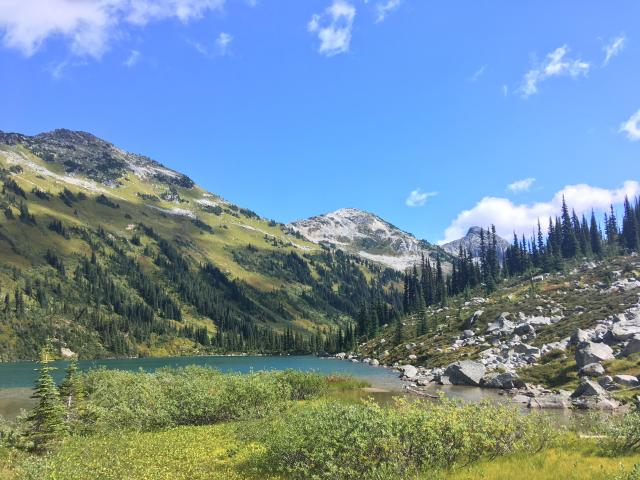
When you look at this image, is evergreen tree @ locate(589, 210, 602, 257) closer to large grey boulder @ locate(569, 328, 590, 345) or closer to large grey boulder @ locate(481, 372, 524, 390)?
large grey boulder @ locate(569, 328, 590, 345)

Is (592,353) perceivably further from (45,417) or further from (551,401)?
(45,417)

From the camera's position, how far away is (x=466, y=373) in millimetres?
69125

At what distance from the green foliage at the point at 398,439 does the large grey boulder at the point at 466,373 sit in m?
48.9

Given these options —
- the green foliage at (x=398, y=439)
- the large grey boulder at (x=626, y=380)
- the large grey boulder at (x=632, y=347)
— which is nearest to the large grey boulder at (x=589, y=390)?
the large grey boulder at (x=626, y=380)

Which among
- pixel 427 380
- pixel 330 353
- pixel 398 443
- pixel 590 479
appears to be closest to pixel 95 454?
pixel 398 443

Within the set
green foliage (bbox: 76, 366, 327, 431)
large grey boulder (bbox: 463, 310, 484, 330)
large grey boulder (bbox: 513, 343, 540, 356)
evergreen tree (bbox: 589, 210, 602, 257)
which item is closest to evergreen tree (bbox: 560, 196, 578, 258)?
evergreen tree (bbox: 589, 210, 602, 257)

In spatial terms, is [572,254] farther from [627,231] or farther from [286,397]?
[286,397]

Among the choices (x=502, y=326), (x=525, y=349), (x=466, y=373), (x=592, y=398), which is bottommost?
(x=592, y=398)

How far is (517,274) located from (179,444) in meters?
180

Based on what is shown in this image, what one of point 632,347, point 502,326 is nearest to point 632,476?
point 632,347

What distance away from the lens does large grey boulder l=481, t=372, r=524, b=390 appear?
63.0 meters

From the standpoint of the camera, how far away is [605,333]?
71.1 metres

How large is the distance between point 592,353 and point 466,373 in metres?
17.2

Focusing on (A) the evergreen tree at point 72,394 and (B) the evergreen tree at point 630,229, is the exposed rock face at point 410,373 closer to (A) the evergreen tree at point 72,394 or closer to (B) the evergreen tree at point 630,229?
(A) the evergreen tree at point 72,394
